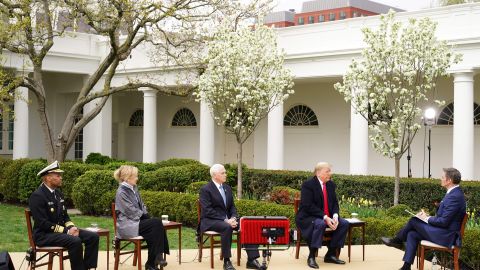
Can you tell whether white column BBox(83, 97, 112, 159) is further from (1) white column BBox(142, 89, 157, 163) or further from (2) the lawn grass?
(2) the lawn grass

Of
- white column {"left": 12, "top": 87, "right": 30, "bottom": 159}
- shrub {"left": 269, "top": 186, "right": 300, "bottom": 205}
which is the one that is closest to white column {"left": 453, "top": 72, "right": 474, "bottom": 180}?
shrub {"left": 269, "top": 186, "right": 300, "bottom": 205}

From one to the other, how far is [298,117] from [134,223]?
17.7 metres

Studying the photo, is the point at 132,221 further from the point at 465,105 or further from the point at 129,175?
the point at 465,105

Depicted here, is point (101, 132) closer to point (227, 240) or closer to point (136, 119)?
point (136, 119)

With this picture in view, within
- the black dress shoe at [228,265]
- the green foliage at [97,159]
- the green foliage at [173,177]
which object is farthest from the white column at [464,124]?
the green foliage at [97,159]

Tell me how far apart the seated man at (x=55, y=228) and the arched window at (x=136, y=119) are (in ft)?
75.5

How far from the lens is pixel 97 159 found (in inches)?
1005

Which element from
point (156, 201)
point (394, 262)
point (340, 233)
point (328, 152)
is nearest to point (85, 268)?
point (340, 233)

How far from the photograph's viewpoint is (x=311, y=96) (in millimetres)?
25312

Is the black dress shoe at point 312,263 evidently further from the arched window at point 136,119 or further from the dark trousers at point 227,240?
the arched window at point 136,119

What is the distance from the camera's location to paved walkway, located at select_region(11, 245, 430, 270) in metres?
9.23

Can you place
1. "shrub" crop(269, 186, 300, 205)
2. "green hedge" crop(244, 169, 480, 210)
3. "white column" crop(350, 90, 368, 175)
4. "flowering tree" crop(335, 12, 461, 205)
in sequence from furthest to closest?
"white column" crop(350, 90, 368, 175), "green hedge" crop(244, 169, 480, 210), "shrub" crop(269, 186, 300, 205), "flowering tree" crop(335, 12, 461, 205)

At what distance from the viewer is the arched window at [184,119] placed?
29438 millimetres

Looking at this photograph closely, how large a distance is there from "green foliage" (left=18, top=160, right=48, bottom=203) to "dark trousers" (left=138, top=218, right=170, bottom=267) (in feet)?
33.5
